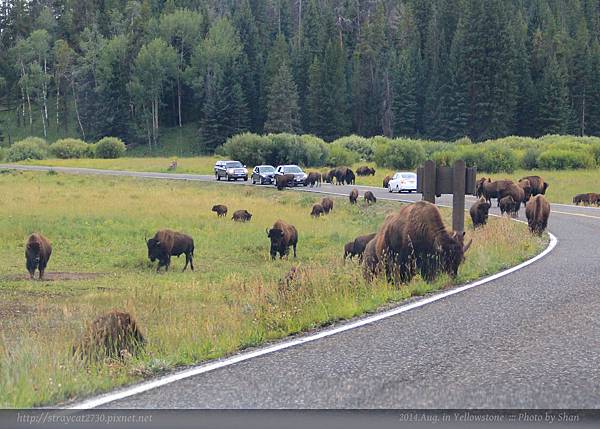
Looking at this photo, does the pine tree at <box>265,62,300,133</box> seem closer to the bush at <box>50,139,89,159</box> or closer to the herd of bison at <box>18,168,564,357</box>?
the bush at <box>50,139,89,159</box>

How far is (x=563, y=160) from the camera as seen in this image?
2571 inches

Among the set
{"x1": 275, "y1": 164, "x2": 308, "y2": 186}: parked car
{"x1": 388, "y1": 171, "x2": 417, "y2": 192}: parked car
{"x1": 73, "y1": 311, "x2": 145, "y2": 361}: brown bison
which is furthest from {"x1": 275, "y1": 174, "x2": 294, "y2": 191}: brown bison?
{"x1": 73, "y1": 311, "x2": 145, "y2": 361}: brown bison

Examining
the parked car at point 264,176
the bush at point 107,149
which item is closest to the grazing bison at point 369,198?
the parked car at point 264,176

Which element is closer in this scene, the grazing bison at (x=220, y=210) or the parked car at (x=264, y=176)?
the grazing bison at (x=220, y=210)

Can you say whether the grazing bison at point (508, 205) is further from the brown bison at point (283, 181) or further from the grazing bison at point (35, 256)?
the brown bison at point (283, 181)

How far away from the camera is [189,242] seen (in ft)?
81.5

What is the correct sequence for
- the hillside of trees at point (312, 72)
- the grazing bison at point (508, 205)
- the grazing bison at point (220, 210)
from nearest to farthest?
the grazing bison at point (508, 205), the grazing bison at point (220, 210), the hillside of trees at point (312, 72)

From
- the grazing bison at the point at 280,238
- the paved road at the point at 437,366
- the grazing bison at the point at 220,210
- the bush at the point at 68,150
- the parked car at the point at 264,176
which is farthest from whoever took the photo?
the bush at the point at 68,150

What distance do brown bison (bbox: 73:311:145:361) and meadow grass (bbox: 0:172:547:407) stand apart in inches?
8.0

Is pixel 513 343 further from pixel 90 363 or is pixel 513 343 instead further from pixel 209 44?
pixel 209 44

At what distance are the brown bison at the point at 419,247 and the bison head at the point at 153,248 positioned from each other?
40.1 feet

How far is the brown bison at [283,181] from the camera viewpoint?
171 ft

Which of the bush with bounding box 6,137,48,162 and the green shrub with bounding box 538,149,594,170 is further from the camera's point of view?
the bush with bounding box 6,137,48,162

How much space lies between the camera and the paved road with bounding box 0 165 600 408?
6531 millimetres
